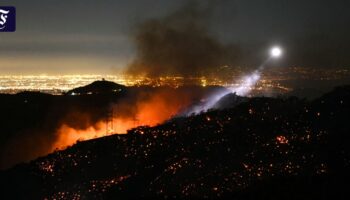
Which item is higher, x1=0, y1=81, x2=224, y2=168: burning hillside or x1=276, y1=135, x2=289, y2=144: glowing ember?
x1=276, y1=135, x2=289, y2=144: glowing ember

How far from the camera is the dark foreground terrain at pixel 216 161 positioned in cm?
1956

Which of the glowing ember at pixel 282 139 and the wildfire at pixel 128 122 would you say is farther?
the wildfire at pixel 128 122

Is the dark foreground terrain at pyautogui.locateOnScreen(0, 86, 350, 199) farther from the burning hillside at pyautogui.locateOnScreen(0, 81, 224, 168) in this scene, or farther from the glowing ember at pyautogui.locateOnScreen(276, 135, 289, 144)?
the burning hillside at pyautogui.locateOnScreen(0, 81, 224, 168)

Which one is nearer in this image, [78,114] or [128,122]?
[128,122]

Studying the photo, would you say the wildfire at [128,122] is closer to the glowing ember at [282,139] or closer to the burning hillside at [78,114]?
the burning hillside at [78,114]

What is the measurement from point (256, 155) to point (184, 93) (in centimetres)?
3859

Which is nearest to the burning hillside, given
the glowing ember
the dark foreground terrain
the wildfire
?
the wildfire

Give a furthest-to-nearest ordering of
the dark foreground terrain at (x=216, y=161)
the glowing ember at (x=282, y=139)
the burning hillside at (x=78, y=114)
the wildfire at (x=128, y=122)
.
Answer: the burning hillside at (x=78, y=114) < the wildfire at (x=128, y=122) < the glowing ember at (x=282, y=139) < the dark foreground terrain at (x=216, y=161)

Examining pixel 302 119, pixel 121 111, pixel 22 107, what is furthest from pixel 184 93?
pixel 302 119

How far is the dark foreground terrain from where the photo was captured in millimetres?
19562

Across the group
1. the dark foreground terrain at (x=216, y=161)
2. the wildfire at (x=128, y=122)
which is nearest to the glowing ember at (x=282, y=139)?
the dark foreground terrain at (x=216, y=161)

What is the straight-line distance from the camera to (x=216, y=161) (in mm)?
22422

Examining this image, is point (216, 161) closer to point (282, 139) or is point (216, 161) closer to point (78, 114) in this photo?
point (282, 139)

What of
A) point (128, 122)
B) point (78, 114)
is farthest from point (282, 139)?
point (78, 114)
